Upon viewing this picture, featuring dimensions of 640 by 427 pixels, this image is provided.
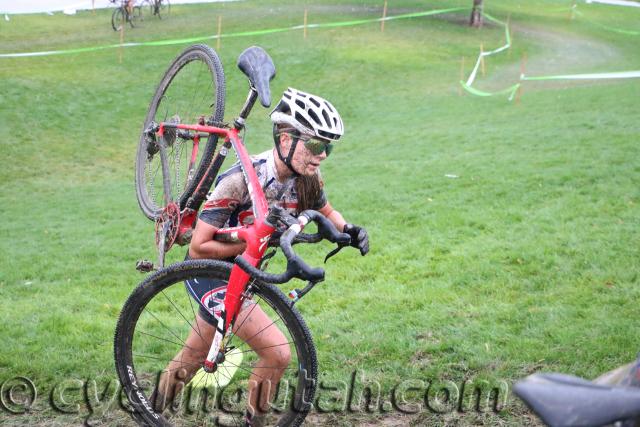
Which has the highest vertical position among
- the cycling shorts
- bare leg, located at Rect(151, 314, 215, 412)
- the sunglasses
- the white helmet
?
the white helmet

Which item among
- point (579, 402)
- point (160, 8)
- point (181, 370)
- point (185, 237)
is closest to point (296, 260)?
point (185, 237)

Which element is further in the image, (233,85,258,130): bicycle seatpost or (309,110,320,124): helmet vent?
(233,85,258,130): bicycle seatpost

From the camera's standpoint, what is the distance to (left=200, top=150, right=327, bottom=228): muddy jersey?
4.50 m

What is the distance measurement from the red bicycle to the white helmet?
0.35 m

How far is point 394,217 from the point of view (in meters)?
11.6

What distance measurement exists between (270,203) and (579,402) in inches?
113

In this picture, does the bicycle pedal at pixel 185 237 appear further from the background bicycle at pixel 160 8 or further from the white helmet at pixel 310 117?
the background bicycle at pixel 160 8

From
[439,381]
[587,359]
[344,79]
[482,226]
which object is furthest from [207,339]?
[344,79]

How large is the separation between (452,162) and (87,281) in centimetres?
804

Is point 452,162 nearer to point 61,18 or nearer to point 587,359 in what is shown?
point 587,359

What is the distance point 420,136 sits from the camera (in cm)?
1906

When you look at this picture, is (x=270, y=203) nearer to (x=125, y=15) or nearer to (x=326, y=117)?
(x=326, y=117)

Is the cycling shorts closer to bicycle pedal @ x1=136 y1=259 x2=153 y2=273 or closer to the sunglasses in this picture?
bicycle pedal @ x1=136 y1=259 x2=153 y2=273

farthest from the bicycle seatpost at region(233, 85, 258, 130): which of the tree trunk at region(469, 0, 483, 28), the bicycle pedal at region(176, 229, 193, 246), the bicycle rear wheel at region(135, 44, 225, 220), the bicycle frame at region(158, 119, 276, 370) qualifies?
the tree trunk at region(469, 0, 483, 28)
